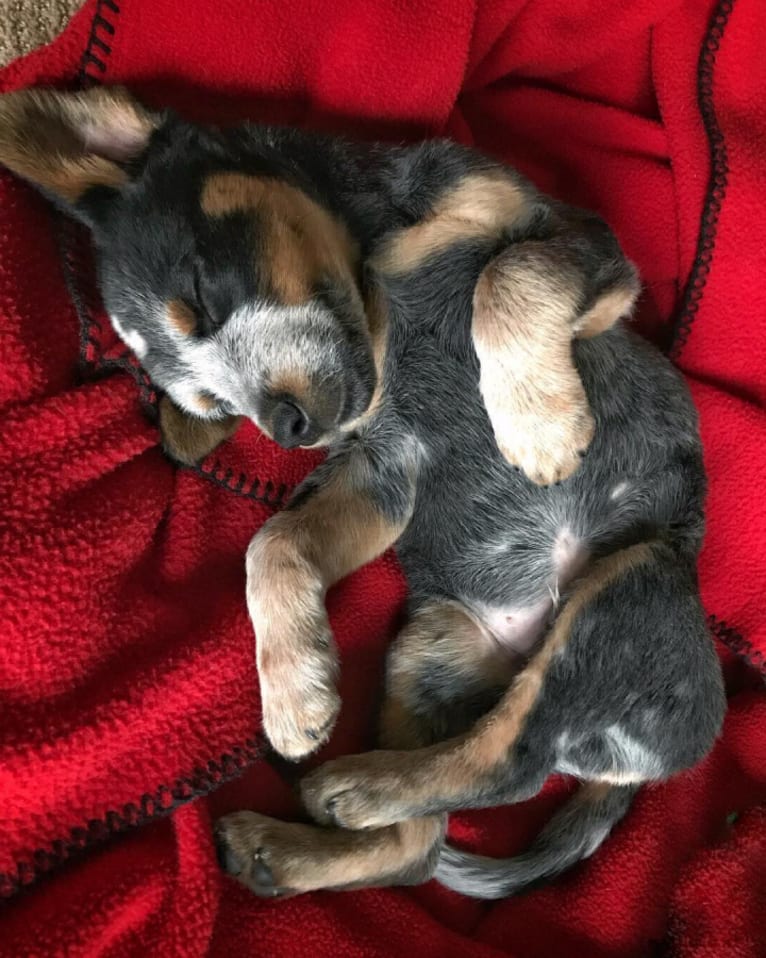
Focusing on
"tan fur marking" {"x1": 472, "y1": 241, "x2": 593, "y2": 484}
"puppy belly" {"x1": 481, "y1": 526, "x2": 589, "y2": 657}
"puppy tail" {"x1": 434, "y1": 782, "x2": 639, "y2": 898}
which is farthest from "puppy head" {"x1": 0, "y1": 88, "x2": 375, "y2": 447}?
"puppy tail" {"x1": 434, "y1": 782, "x2": 639, "y2": 898}

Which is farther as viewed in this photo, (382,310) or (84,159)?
(382,310)

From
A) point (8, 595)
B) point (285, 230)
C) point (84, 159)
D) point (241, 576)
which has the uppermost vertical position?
point (84, 159)

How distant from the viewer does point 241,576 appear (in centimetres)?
228

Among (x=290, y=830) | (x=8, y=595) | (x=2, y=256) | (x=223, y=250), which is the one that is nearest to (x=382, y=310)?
(x=223, y=250)

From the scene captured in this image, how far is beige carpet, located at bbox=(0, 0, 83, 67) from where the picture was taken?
2.23m

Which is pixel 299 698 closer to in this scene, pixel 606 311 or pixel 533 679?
pixel 533 679

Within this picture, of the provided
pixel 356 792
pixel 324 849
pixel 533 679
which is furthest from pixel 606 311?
pixel 324 849

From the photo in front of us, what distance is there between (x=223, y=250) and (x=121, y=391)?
0.53m

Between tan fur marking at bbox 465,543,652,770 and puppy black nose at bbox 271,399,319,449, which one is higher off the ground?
puppy black nose at bbox 271,399,319,449

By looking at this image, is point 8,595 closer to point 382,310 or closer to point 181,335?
point 181,335

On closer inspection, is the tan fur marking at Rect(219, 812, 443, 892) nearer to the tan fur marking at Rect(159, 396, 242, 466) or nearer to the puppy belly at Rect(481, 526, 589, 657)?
the puppy belly at Rect(481, 526, 589, 657)

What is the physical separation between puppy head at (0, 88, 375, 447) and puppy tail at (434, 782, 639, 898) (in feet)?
3.79

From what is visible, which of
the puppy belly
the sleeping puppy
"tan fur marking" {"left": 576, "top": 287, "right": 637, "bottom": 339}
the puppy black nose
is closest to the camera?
the puppy black nose

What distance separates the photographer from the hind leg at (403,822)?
1.98 meters
